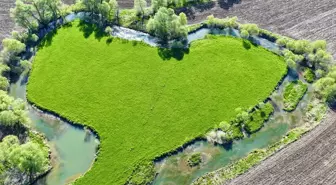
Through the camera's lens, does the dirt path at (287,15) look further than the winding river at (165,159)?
Yes

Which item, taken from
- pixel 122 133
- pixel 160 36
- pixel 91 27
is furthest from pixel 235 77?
pixel 91 27

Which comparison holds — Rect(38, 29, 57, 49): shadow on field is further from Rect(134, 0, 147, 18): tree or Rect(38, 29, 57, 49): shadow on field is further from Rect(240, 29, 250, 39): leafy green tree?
Rect(240, 29, 250, 39): leafy green tree

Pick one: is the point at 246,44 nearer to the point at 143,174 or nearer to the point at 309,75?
the point at 309,75

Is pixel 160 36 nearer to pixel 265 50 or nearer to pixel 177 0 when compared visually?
pixel 177 0

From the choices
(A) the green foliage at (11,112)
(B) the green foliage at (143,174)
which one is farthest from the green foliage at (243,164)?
(A) the green foliage at (11,112)

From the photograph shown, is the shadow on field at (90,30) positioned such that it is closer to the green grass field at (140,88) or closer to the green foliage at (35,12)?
the green grass field at (140,88)

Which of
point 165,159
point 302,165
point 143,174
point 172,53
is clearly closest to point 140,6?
point 172,53
